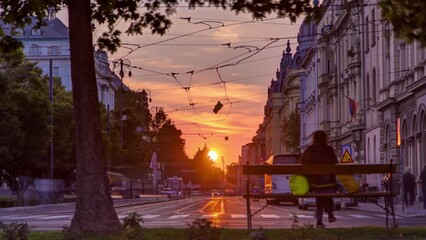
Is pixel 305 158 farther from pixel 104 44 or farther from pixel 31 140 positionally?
pixel 31 140

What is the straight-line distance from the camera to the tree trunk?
13.2 metres

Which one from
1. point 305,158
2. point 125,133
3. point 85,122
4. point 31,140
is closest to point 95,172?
point 85,122

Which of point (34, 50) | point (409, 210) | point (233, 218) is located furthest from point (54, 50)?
point (233, 218)

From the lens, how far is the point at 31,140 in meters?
60.4

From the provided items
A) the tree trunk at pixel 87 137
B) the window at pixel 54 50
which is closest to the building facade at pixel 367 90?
the tree trunk at pixel 87 137

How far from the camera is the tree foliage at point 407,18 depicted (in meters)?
12.7

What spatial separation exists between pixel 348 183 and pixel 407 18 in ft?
12.6

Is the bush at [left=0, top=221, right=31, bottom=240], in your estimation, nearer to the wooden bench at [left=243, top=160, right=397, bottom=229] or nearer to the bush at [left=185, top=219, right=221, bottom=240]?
the bush at [left=185, top=219, right=221, bottom=240]

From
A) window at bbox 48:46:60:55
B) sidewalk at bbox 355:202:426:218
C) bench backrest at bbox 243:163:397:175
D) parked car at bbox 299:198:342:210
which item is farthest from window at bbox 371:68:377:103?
window at bbox 48:46:60:55

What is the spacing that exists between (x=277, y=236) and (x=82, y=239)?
257 centimetres

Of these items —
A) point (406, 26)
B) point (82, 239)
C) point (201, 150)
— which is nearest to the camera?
point (82, 239)

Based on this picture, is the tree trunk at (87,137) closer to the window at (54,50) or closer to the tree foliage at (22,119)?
the tree foliage at (22,119)

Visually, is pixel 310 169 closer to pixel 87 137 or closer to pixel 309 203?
pixel 87 137

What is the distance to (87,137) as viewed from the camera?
1348 cm
